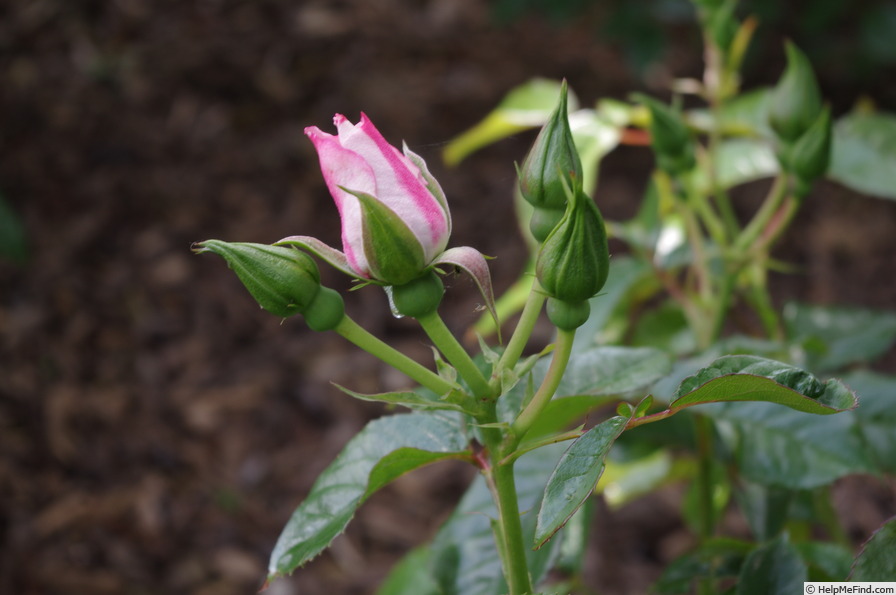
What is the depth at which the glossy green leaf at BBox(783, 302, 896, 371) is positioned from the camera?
2.90 feet

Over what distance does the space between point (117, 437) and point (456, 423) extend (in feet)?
5.44

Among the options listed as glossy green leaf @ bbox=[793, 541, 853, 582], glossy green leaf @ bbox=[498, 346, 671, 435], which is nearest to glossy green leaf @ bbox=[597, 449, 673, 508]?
glossy green leaf @ bbox=[793, 541, 853, 582]

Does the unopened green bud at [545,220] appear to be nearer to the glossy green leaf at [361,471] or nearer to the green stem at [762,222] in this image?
the glossy green leaf at [361,471]

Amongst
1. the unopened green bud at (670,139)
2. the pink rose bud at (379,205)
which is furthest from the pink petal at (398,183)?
the unopened green bud at (670,139)

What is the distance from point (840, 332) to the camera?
940 mm

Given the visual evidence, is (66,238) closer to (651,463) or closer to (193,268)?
(193,268)

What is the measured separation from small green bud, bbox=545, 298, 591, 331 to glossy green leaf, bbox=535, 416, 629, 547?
0.20 feet

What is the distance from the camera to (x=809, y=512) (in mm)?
882

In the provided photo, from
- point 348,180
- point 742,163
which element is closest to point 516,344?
point 348,180

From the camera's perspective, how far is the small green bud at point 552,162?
19.3 inches

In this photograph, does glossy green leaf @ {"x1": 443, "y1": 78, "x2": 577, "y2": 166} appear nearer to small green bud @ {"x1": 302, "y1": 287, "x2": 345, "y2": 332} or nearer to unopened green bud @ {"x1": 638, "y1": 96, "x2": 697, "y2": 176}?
unopened green bud @ {"x1": 638, "y1": 96, "x2": 697, "y2": 176}

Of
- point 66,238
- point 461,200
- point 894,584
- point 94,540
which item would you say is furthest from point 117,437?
point 894,584

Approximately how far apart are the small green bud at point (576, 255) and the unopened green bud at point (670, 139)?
368 mm

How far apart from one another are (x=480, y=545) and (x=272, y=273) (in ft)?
1.11
